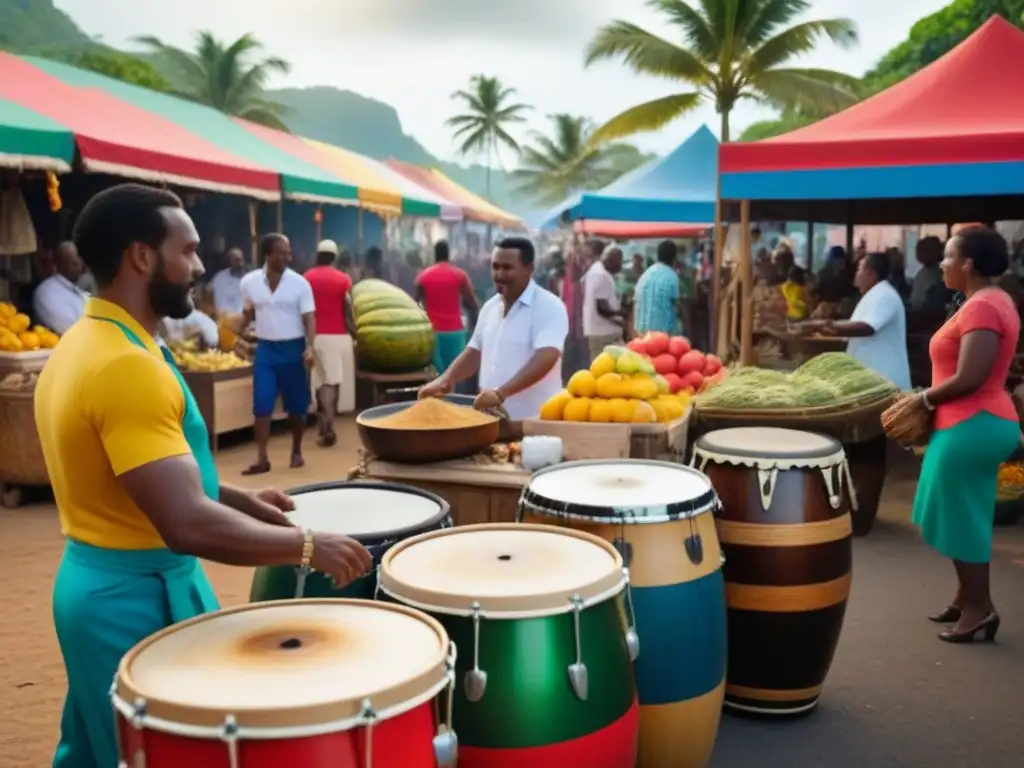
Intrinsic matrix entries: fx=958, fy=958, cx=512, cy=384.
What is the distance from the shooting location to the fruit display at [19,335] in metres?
7.05

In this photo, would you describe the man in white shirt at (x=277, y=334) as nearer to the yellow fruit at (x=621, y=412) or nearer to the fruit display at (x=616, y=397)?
the fruit display at (x=616, y=397)

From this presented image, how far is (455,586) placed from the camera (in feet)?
7.14

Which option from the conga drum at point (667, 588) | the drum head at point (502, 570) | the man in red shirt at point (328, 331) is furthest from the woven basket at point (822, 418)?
the man in red shirt at point (328, 331)

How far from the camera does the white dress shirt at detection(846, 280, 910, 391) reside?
21.9 ft

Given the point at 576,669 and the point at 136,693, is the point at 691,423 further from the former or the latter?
the point at 136,693

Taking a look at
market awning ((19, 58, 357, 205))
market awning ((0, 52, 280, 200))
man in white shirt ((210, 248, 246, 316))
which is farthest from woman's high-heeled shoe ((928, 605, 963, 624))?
market awning ((19, 58, 357, 205))

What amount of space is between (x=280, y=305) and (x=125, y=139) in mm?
2656

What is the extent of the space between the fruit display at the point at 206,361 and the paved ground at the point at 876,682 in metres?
2.76

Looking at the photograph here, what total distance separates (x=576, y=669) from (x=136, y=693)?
92 cm

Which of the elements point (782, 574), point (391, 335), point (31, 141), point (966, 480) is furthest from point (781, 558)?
point (391, 335)

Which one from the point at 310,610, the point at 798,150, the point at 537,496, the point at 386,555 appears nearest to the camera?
the point at 310,610

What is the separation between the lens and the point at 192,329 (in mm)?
9148

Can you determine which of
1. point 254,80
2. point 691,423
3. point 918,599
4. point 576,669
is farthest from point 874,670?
point 254,80

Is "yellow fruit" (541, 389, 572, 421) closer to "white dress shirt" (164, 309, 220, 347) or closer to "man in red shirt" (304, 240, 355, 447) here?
"man in red shirt" (304, 240, 355, 447)
